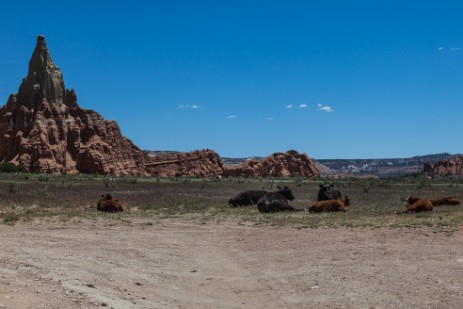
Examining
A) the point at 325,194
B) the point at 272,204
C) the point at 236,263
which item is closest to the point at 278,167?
the point at 325,194

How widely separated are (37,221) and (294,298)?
13.1 m

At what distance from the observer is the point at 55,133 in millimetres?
97000

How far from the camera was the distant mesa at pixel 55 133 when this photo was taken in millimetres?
93812

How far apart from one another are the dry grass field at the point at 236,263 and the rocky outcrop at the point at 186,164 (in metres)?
96.9

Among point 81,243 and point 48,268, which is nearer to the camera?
point 48,268

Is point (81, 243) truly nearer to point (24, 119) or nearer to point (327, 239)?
point (327, 239)

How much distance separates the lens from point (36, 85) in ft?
328

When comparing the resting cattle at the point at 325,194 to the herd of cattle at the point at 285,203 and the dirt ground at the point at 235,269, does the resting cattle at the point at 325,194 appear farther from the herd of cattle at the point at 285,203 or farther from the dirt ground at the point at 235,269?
the dirt ground at the point at 235,269

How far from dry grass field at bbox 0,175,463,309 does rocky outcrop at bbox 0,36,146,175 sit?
3108 inches

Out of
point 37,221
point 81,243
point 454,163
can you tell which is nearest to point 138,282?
point 81,243

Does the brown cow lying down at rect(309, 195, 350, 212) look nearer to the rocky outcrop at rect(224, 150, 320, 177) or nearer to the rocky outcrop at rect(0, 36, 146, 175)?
the rocky outcrop at rect(0, 36, 146, 175)

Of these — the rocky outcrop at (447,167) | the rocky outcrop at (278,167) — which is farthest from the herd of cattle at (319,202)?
the rocky outcrop at (447,167)

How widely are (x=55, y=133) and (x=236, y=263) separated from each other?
9118cm

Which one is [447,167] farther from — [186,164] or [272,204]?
[272,204]
